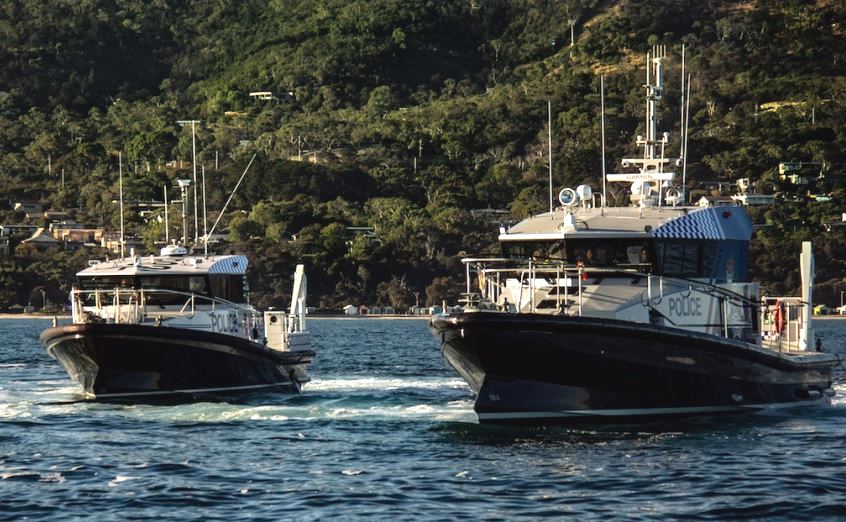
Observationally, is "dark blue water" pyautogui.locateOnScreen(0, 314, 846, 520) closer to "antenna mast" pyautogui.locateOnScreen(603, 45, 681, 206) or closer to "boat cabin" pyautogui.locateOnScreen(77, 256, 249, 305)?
"boat cabin" pyautogui.locateOnScreen(77, 256, 249, 305)

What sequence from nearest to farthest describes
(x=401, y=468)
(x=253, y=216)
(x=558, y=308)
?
1. (x=401, y=468)
2. (x=558, y=308)
3. (x=253, y=216)

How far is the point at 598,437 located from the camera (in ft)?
103

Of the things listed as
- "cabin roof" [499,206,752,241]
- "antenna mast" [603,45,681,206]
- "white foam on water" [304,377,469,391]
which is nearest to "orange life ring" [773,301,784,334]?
"cabin roof" [499,206,752,241]

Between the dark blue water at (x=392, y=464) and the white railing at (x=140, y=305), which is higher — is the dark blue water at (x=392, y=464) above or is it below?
below

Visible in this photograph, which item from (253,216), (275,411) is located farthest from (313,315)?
(275,411)

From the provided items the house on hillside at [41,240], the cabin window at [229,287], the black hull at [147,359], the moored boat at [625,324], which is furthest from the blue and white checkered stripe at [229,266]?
the house on hillside at [41,240]

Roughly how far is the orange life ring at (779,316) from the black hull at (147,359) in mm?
12043

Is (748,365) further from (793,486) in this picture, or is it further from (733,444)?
(793,486)

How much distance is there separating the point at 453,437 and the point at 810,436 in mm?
6632

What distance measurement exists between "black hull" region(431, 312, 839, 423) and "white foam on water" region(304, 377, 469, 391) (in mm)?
12284

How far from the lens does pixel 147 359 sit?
38.6 m

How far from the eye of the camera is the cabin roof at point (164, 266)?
41.6 m

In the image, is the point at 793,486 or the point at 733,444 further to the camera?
the point at 733,444

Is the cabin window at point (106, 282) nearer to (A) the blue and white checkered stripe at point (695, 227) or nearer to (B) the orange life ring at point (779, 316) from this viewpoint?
(A) the blue and white checkered stripe at point (695, 227)
